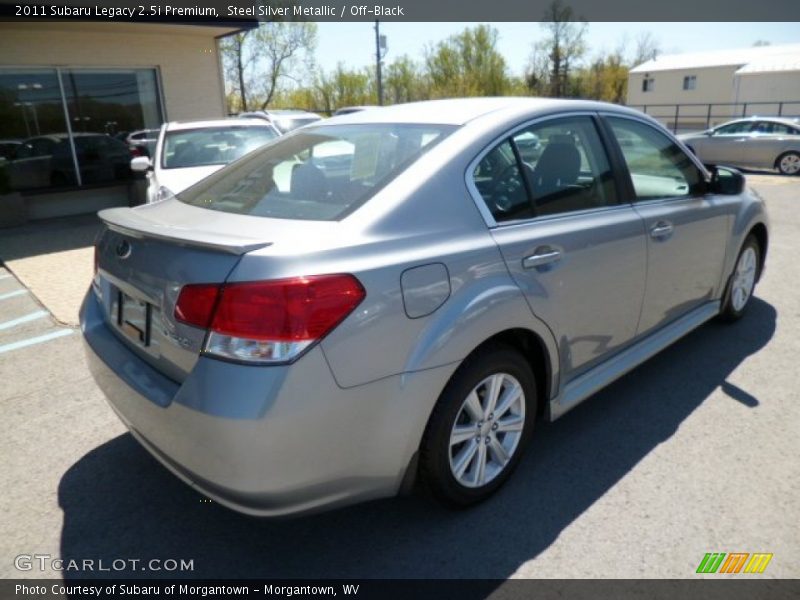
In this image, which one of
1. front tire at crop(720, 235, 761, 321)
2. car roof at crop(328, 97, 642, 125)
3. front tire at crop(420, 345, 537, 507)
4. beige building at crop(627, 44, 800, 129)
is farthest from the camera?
beige building at crop(627, 44, 800, 129)

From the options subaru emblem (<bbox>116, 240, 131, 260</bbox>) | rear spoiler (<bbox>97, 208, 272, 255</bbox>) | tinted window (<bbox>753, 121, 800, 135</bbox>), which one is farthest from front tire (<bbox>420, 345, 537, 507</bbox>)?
tinted window (<bbox>753, 121, 800, 135</bbox>)

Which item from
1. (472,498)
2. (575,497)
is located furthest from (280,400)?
(575,497)

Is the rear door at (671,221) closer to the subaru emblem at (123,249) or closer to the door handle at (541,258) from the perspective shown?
the door handle at (541,258)

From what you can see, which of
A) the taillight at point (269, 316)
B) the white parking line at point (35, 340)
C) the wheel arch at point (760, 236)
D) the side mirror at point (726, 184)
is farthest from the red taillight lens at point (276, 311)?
the wheel arch at point (760, 236)

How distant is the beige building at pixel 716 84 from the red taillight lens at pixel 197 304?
35144 millimetres

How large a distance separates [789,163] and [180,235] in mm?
16788

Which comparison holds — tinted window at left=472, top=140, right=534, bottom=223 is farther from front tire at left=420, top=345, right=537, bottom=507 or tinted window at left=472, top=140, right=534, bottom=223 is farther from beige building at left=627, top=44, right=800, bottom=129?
beige building at left=627, top=44, right=800, bottom=129

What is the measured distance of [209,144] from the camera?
26.7ft

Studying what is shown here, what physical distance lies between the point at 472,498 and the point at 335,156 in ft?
5.51

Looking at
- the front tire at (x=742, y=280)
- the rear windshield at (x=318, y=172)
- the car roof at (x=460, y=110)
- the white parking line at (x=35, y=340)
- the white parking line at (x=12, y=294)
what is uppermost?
the car roof at (x=460, y=110)

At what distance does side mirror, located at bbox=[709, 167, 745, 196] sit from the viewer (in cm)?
399
